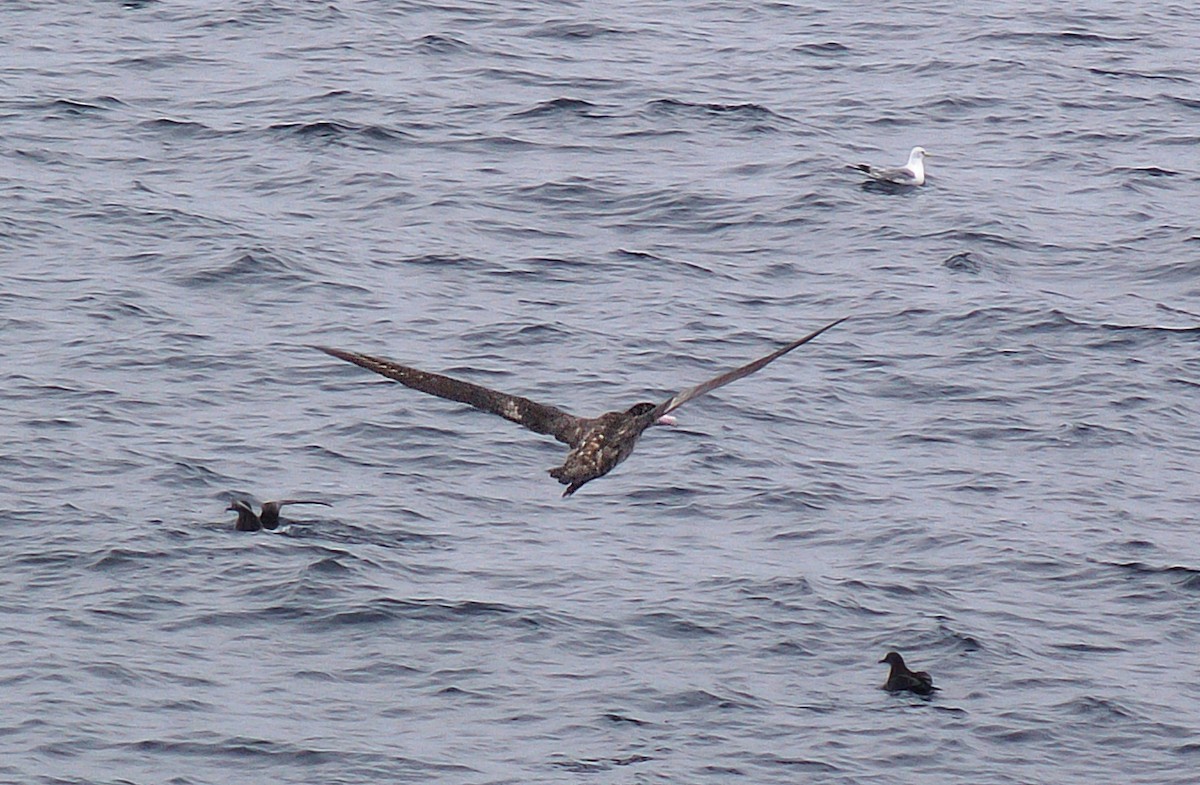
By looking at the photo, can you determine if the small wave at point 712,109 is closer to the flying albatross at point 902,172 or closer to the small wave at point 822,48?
the flying albatross at point 902,172

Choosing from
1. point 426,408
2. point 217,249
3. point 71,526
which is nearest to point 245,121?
point 217,249

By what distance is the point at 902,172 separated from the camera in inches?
1162

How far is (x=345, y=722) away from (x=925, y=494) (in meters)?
6.77

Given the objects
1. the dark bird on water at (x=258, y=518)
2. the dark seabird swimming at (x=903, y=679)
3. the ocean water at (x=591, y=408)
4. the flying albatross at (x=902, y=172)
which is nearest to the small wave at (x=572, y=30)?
the ocean water at (x=591, y=408)

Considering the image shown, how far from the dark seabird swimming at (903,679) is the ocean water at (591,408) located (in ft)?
0.60

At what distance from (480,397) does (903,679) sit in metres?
5.05

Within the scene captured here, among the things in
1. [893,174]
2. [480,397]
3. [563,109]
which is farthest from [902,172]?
[480,397]

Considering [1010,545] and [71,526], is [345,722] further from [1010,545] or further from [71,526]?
[1010,545]

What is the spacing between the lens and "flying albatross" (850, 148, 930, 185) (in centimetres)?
2952

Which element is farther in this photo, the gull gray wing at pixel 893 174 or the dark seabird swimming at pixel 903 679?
the gull gray wing at pixel 893 174

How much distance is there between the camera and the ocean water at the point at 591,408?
1825cm

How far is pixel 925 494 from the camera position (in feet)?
71.8

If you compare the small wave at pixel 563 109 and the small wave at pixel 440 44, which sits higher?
the small wave at pixel 440 44

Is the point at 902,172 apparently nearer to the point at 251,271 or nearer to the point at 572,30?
the point at 251,271
